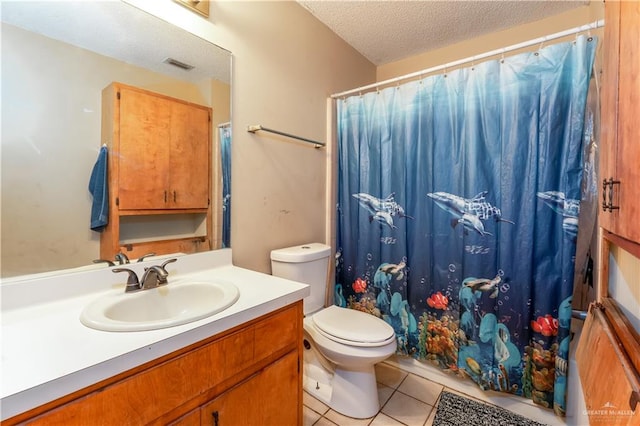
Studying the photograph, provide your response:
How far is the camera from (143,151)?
1180mm

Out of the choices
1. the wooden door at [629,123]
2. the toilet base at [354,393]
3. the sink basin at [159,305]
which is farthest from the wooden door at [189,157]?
the wooden door at [629,123]

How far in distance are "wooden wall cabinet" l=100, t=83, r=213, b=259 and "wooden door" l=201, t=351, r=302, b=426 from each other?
662 mm

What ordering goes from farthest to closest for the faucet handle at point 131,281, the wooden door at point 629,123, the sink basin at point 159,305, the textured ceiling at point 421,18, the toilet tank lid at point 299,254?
the textured ceiling at point 421,18, the toilet tank lid at point 299,254, the faucet handle at point 131,281, the sink basin at point 159,305, the wooden door at point 629,123

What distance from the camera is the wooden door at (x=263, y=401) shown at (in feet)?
2.83

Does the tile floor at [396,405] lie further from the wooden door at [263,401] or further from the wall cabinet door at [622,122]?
the wall cabinet door at [622,122]

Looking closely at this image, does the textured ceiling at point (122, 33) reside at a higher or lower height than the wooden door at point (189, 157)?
higher

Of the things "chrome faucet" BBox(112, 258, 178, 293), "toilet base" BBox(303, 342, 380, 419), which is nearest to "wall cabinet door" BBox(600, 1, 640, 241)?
"toilet base" BBox(303, 342, 380, 419)

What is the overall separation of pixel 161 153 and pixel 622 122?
Answer: 1.58m

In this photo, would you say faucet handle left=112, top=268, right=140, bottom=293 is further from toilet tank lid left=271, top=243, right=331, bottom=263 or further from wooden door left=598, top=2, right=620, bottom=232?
wooden door left=598, top=2, right=620, bottom=232

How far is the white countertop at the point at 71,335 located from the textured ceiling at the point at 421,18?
177cm

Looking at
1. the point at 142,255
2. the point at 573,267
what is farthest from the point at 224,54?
the point at 573,267

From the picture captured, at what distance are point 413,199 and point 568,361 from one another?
1.06 meters

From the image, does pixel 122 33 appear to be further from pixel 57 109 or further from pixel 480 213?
pixel 480 213

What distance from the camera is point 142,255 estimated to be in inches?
46.3
